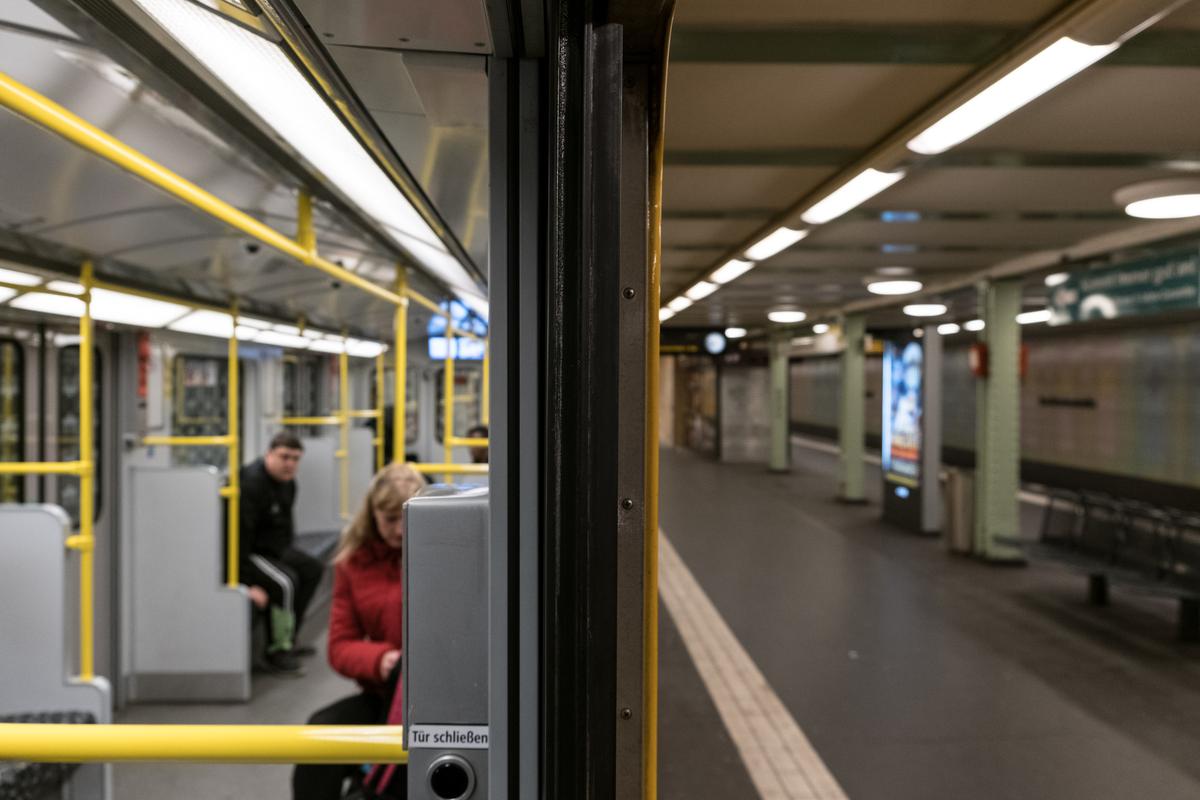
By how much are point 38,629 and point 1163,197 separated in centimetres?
645

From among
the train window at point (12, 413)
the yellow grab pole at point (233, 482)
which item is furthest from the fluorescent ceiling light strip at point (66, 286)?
the yellow grab pole at point (233, 482)

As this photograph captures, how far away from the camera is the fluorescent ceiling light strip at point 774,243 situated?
263 inches

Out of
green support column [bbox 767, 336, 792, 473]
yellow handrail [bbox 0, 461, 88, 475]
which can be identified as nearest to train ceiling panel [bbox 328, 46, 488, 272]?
yellow handrail [bbox 0, 461, 88, 475]

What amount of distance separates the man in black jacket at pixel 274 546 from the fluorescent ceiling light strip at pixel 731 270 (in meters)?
4.47

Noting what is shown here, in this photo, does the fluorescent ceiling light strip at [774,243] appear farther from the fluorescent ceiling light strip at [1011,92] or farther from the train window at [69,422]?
the train window at [69,422]

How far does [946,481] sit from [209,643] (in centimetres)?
778

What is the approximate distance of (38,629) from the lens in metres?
3.78

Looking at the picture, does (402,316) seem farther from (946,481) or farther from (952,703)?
(946,481)

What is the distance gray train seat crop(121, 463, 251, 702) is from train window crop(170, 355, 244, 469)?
1.33 m

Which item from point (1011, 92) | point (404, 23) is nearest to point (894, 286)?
point (1011, 92)

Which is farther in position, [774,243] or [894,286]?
[894,286]

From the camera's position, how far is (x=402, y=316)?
14.3 feet

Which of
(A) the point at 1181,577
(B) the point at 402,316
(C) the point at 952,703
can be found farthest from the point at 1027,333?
(B) the point at 402,316

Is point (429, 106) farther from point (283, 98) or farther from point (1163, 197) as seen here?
point (1163, 197)
